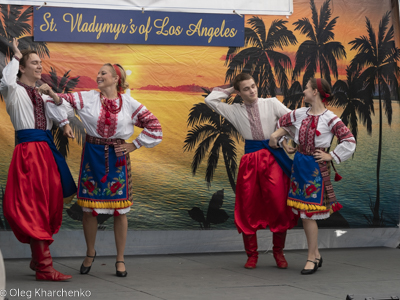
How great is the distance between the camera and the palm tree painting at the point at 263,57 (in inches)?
199

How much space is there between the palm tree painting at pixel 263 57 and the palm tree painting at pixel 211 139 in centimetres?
27

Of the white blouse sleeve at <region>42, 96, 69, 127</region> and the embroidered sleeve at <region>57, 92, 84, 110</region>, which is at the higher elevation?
the embroidered sleeve at <region>57, 92, 84, 110</region>

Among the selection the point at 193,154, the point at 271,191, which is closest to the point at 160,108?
the point at 193,154

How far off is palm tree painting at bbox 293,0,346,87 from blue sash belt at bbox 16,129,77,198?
7.31 feet

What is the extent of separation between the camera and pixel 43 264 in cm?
388

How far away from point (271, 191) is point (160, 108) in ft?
3.98

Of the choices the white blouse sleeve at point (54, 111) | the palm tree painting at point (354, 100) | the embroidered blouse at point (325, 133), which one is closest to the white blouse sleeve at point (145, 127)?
the white blouse sleeve at point (54, 111)

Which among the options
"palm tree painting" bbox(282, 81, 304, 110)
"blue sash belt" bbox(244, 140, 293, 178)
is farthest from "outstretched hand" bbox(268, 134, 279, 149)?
"palm tree painting" bbox(282, 81, 304, 110)

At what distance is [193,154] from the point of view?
197 inches

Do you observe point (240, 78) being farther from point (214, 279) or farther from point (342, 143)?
point (214, 279)

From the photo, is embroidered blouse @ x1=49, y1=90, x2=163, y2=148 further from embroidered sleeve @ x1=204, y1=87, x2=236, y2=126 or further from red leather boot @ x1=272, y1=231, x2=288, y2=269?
red leather boot @ x1=272, y1=231, x2=288, y2=269

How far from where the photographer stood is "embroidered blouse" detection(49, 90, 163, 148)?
4062 mm

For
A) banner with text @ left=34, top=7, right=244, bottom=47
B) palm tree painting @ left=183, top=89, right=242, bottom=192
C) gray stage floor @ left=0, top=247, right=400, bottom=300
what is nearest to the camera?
gray stage floor @ left=0, top=247, right=400, bottom=300

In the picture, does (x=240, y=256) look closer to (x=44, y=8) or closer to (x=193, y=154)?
(x=193, y=154)
